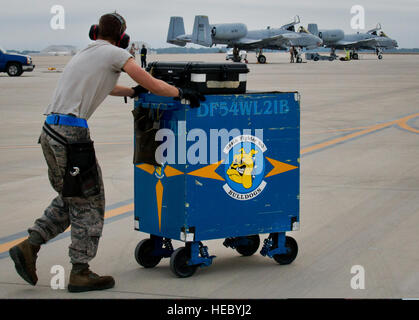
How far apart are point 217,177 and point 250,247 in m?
0.91

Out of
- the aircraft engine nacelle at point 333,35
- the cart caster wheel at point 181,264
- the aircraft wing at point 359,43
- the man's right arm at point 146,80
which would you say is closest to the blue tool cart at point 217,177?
the cart caster wheel at point 181,264

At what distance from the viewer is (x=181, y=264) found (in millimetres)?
5199

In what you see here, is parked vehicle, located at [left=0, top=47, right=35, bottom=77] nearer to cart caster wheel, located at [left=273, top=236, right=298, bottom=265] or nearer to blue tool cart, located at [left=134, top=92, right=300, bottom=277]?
blue tool cart, located at [left=134, top=92, right=300, bottom=277]

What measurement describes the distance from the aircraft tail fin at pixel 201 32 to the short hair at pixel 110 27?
6958 centimetres

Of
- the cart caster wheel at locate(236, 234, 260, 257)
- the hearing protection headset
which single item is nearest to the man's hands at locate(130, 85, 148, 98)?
the hearing protection headset

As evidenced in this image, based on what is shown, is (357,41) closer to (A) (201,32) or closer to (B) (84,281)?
(A) (201,32)

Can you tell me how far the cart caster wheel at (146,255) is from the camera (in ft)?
18.0

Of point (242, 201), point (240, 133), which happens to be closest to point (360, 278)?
point (242, 201)

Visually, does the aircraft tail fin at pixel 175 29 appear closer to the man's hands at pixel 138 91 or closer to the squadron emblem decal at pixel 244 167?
the man's hands at pixel 138 91

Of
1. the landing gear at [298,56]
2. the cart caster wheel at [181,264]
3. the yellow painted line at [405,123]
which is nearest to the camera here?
the cart caster wheel at [181,264]
